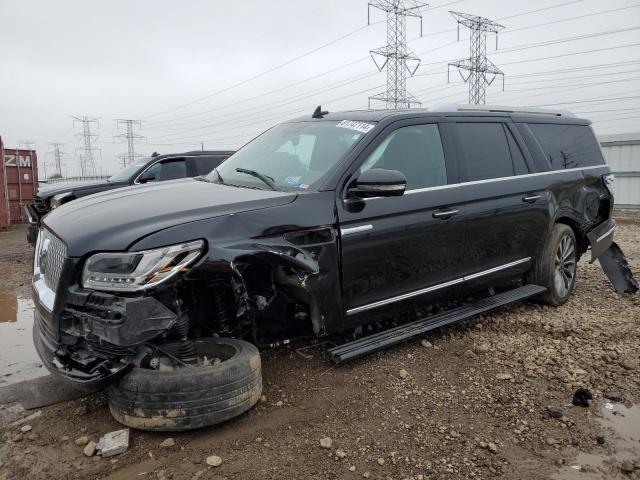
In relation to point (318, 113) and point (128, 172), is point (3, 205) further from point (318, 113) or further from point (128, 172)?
point (318, 113)

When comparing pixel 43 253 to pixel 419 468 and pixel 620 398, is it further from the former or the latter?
pixel 620 398

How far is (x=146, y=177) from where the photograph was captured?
9461 mm

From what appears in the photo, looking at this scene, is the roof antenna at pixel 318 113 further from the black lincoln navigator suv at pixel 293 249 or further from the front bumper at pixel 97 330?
the front bumper at pixel 97 330

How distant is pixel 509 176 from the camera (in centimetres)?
464

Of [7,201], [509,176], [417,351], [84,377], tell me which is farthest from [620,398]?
[7,201]

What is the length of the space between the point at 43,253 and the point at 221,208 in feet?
4.08

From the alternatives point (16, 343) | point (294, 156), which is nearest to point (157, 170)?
point (16, 343)

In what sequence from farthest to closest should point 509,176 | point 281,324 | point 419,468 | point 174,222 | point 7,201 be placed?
1. point 7,201
2. point 509,176
3. point 281,324
4. point 174,222
5. point 419,468

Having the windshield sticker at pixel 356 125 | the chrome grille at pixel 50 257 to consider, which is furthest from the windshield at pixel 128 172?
the windshield sticker at pixel 356 125

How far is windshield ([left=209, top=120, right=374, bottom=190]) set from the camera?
366cm

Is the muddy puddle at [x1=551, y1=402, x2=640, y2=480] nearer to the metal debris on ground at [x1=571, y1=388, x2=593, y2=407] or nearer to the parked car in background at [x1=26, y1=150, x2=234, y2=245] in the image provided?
the metal debris on ground at [x1=571, y1=388, x2=593, y2=407]

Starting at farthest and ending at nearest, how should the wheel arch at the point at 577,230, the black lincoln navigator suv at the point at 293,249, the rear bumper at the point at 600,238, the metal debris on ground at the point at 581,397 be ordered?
the rear bumper at the point at 600,238
the wheel arch at the point at 577,230
the metal debris on ground at the point at 581,397
the black lincoln navigator suv at the point at 293,249

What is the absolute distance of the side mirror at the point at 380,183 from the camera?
10.9ft

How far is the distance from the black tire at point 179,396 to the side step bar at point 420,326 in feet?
3.02
